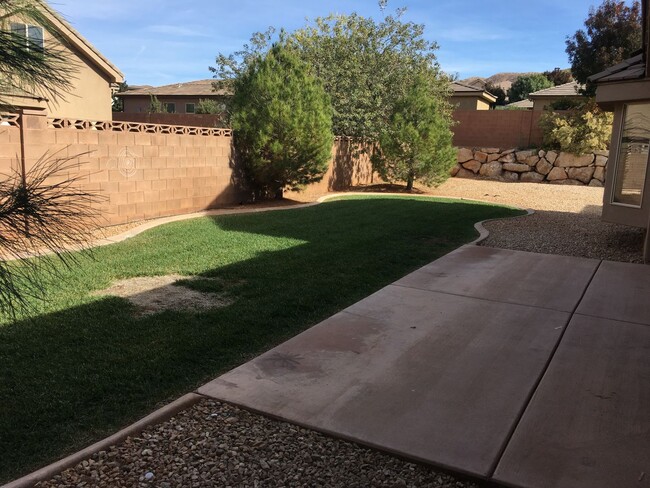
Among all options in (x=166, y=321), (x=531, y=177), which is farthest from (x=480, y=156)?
(x=166, y=321)

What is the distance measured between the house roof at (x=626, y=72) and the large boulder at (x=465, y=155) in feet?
45.4

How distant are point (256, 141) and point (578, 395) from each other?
11.9 metres

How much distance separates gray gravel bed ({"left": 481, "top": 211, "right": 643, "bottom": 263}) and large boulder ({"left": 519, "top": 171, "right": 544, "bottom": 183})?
32.2 ft

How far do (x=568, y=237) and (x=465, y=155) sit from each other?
572 inches

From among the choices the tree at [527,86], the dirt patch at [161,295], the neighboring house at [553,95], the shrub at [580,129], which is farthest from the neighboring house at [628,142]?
the tree at [527,86]

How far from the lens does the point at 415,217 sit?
42.1ft

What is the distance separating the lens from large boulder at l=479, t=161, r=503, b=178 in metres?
24.3

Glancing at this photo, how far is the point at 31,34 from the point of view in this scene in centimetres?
317

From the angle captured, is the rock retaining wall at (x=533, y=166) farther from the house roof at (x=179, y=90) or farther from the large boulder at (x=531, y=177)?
the house roof at (x=179, y=90)

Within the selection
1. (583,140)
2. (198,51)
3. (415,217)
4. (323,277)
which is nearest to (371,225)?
(415,217)

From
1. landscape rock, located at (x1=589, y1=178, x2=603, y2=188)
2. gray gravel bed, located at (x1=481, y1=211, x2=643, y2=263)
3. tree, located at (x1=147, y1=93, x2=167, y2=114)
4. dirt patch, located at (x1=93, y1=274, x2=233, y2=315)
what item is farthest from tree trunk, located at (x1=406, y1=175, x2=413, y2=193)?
tree, located at (x1=147, y1=93, x2=167, y2=114)

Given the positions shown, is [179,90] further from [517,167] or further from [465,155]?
[517,167]

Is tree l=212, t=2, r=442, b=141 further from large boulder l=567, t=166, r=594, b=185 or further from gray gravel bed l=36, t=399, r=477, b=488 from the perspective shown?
gray gravel bed l=36, t=399, r=477, b=488

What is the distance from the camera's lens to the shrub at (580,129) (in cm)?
2222
